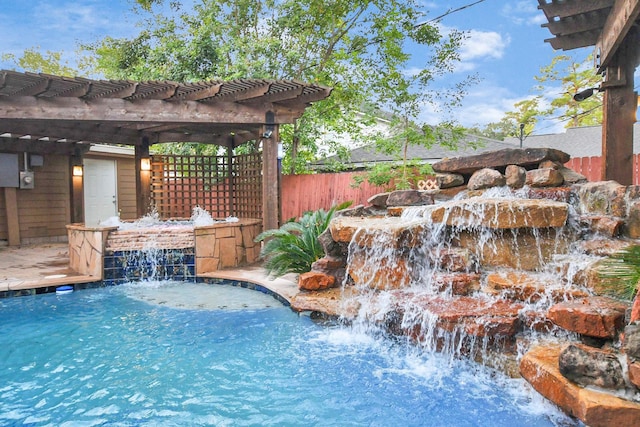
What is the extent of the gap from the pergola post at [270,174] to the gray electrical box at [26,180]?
19.4 feet

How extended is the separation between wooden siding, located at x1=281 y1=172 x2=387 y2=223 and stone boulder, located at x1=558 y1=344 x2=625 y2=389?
21.6 ft

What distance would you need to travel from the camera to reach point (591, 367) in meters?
2.29

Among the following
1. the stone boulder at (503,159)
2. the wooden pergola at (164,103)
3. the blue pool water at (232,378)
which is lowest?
the blue pool water at (232,378)

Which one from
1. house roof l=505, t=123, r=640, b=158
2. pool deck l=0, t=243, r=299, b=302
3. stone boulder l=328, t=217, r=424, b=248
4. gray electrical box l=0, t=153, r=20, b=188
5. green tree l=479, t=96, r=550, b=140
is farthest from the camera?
green tree l=479, t=96, r=550, b=140

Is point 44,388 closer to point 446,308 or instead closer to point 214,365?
point 214,365

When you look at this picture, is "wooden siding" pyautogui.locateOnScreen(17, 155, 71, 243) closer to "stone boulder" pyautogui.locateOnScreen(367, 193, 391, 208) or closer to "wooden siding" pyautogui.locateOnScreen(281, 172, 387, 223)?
"wooden siding" pyautogui.locateOnScreen(281, 172, 387, 223)

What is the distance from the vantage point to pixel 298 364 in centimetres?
321

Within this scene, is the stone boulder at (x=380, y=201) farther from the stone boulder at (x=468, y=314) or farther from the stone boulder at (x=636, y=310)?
the stone boulder at (x=636, y=310)

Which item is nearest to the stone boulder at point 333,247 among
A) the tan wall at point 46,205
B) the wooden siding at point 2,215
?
the tan wall at point 46,205

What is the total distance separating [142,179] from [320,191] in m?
3.80

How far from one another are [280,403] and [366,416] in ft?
1.74

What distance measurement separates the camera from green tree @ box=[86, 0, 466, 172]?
1004cm

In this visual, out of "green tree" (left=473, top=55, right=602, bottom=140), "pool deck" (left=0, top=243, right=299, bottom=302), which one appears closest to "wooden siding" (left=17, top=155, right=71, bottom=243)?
"pool deck" (left=0, top=243, right=299, bottom=302)

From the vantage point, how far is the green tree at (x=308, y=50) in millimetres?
10039
